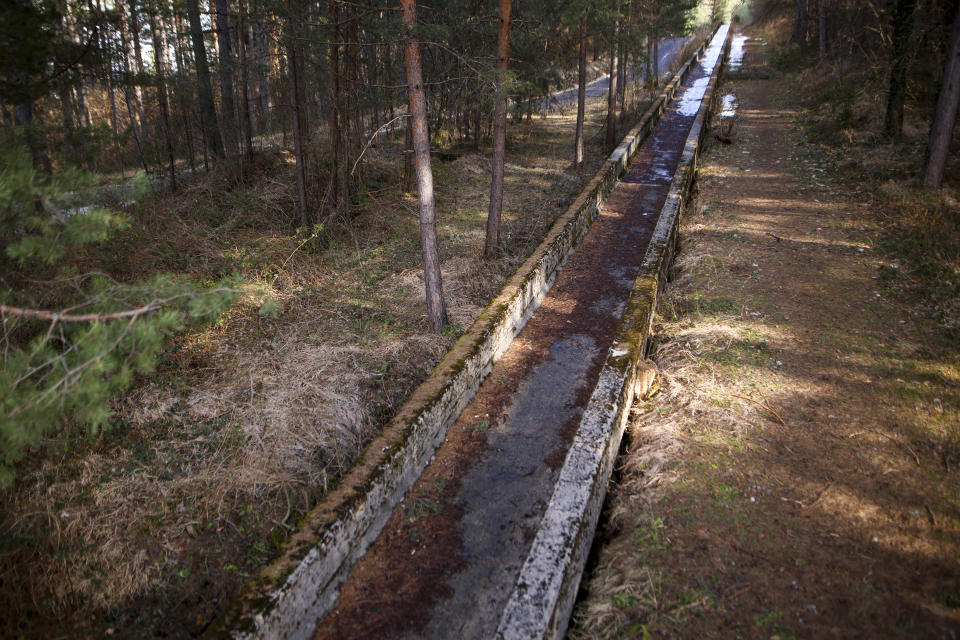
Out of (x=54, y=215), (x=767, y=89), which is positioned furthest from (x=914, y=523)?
(x=767, y=89)

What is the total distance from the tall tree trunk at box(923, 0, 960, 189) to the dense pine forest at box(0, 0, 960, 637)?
0.04m

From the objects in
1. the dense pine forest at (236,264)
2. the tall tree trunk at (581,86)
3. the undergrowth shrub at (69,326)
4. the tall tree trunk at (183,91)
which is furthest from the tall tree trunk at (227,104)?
the undergrowth shrub at (69,326)

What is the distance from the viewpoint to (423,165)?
7539 millimetres

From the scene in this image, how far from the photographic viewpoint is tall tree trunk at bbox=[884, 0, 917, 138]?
42.5 feet

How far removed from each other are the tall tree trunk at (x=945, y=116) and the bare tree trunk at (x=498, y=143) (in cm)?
849

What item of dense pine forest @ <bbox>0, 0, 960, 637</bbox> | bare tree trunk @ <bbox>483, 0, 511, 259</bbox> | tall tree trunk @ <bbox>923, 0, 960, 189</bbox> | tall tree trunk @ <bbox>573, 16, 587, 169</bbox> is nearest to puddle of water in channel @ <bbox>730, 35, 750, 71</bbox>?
dense pine forest @ <bbox>0, 0, 960, 637</bbox>

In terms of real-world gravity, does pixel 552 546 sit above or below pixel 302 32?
below

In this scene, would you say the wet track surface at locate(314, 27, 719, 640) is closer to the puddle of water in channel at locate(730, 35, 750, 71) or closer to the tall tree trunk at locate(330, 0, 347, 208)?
the tall tree trunk at locate(330, 0, 347, 208)

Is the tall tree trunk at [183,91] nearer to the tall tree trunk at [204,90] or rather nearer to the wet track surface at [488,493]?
the tall tree trunk at [204,90]

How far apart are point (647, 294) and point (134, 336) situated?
22.2 ft

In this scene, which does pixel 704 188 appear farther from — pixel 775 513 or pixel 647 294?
pixel 775 513

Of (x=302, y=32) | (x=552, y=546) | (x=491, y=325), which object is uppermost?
(x=302, y=32)

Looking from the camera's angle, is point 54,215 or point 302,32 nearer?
point 54,215

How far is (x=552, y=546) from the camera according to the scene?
437cm
